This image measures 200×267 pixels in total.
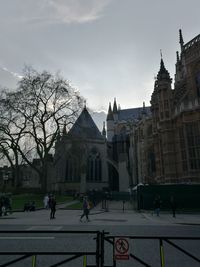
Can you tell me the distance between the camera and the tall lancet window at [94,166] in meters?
60.9

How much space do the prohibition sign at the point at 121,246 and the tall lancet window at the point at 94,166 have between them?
186ft

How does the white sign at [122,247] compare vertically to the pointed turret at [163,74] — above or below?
below

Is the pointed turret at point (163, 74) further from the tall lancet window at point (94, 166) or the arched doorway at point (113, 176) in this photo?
the arched doorway at point (113, 176)

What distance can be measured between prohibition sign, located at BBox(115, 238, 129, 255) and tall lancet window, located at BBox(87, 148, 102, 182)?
56.8 meters

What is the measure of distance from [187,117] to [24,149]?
23.7 metres

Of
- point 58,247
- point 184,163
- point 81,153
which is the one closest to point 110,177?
point 81,153

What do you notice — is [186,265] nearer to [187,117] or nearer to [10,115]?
[187,117]

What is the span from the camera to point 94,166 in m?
62.0

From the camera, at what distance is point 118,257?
4.24m

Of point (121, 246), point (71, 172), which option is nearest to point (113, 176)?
point (71, 172)

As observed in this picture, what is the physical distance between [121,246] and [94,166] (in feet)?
190

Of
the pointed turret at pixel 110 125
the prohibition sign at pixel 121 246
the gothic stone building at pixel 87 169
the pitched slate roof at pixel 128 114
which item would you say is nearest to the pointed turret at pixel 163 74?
the gothic stone building at pixel 87 169

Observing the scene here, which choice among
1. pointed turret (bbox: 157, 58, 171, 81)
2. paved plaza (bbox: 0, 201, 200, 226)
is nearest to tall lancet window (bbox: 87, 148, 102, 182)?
pointed turret (bbox: 157, 58, 171, 81)

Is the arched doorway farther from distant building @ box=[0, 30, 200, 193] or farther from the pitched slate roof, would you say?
the pitched slate roof
